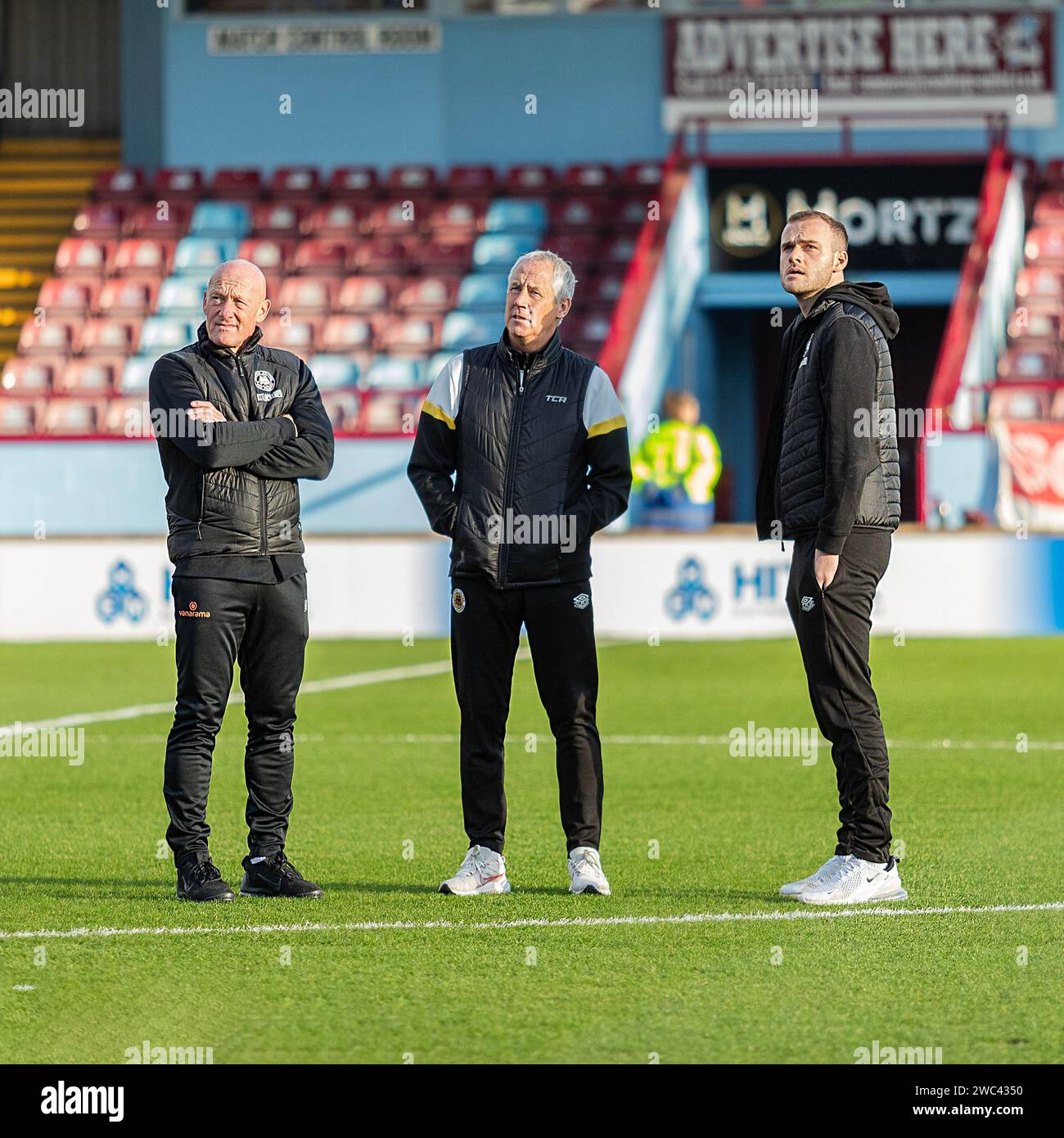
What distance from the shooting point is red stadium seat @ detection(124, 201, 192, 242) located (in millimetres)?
22547

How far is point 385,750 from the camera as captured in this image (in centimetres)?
1005

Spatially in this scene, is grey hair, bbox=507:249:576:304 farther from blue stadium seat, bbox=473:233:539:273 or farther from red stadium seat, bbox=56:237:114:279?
red stadium seat, bbox=56:237:114:279

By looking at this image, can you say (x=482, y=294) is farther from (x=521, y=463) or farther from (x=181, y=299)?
(x=521, y=463)

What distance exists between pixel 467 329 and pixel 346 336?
131 centimetres

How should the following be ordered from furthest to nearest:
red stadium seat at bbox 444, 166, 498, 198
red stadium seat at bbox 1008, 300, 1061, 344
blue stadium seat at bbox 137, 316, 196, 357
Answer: red stadium seat at bbox 444, 166, 498, 198, blue stadium seat at bbox 137, 316, 196, 357, red stadium seat at bbox 1008, 300, 1061, 344

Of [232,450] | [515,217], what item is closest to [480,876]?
[232,450]

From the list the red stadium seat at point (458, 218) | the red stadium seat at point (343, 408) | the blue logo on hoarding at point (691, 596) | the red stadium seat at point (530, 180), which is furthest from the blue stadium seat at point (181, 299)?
the blue logo on hoarding at point (691, 596)

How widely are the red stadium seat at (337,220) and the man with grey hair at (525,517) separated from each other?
16.3 metres

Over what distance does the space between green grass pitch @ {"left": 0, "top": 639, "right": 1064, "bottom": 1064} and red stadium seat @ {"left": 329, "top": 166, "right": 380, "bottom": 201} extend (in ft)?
40.7

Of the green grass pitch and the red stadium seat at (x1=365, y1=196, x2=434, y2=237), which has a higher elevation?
the red stadium seat at (x1=365, y1=196, x2=434, y2=237)

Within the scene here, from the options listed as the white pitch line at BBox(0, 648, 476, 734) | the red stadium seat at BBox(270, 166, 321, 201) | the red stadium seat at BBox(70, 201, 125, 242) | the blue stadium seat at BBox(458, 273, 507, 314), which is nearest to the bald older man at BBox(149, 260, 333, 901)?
the white pitch line at BBox(0, 648, 476, 734)

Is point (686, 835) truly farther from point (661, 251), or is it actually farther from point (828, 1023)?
point (661, 251)

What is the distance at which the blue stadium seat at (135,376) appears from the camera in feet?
67.3

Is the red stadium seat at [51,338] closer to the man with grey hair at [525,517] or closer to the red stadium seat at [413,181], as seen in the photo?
the red stadium seat at [413,181]
